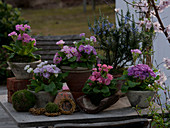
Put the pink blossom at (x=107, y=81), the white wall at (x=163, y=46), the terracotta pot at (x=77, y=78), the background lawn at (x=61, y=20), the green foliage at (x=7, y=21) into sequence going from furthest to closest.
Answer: the background lawn at (x=61, y=20)
the green foliage at (x=7, y=21)
the white wall at (x=163, y=46)
the terracotta pot at (x=77, y=78)
the pink blossom at (x=107, y=81)

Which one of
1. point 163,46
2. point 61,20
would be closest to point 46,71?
point 163,46

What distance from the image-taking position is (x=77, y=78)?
2900mm

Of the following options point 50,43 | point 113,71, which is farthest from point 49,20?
point 113,71

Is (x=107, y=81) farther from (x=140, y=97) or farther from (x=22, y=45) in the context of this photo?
(x=22, y=45)

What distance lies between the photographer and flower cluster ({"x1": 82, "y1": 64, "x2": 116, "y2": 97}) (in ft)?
8.95

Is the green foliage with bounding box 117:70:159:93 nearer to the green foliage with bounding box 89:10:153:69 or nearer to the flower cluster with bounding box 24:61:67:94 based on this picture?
the flower cluster with bounding box 24:61:67:94

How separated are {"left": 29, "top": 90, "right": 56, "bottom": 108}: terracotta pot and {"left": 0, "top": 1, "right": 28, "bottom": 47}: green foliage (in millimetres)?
4622

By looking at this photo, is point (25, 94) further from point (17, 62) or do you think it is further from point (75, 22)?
point (75, 22)

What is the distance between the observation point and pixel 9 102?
3.12 metres

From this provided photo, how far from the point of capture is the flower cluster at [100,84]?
2.73 m

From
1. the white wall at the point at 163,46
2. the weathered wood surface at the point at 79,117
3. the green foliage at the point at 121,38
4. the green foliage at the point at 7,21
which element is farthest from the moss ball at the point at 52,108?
the green foliage at the point at 7,21

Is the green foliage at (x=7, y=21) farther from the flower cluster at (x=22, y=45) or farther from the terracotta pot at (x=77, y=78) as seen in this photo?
the terracotta pot at (x=77, y=78)

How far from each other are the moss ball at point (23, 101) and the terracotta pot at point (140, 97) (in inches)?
30.7

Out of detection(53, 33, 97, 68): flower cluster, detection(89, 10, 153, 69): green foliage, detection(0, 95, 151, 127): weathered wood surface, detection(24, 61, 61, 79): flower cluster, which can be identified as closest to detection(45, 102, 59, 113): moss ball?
detection(0, 95, 151, 127): weathered wood surface
